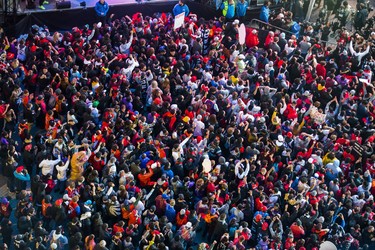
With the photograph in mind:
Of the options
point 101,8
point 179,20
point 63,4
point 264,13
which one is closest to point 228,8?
point 264,13

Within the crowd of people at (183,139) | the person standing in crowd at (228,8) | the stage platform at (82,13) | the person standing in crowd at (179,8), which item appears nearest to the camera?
the crowd of people at (183,139)

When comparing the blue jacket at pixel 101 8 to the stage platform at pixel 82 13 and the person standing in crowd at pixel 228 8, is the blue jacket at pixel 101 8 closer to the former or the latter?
the stage platform at pixel 82 13

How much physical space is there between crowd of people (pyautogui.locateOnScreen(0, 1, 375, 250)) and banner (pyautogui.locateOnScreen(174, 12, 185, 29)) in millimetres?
264

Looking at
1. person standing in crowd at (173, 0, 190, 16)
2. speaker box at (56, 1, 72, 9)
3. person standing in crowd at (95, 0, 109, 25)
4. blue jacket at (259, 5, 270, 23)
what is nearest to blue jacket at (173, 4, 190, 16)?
person standing in crowd at (173, 0, 190, 16)

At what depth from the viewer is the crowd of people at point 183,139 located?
18391mm

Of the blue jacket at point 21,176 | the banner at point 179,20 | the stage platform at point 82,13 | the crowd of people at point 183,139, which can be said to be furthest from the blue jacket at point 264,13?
the blue jacket at point 21,176

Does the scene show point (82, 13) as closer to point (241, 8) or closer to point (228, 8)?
point (228, 8)

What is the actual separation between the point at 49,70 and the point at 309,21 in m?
11.3

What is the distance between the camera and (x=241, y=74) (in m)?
24.2

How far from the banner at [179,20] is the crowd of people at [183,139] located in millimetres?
264

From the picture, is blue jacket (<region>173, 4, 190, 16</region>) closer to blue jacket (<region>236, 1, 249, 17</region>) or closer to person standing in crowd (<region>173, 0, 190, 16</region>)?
person standing in crowd (<region>173, 0, 190, 16</region>)

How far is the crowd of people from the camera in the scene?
60.3 feet

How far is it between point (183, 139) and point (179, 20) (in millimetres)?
6239

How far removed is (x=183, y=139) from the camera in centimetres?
2070
